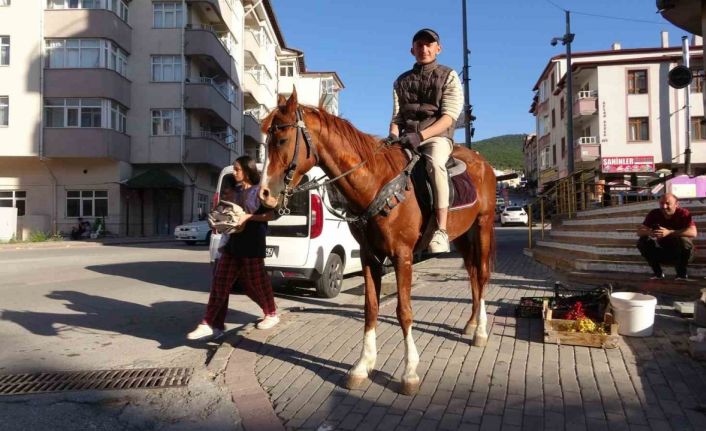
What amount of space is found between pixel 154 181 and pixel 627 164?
32.9m

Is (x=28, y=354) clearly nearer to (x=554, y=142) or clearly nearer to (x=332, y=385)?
(x=332, y=385)

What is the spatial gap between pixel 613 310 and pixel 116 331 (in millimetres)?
5741

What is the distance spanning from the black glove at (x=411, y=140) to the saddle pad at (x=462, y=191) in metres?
0.50

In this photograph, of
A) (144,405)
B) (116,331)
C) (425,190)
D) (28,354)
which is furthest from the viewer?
(116,331)

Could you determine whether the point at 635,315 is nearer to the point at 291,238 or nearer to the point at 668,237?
the point at 668,237

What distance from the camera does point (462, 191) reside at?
4805 millimetres

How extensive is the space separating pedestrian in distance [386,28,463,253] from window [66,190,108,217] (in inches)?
1220

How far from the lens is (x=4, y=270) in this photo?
12.9 meters

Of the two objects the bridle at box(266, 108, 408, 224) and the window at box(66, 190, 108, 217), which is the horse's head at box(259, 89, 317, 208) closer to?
the bridle at box(266, 108, 408, 224)

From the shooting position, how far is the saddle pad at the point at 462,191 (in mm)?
4633

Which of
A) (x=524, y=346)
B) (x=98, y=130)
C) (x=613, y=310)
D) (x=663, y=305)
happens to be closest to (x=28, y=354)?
(x=524, y=346)

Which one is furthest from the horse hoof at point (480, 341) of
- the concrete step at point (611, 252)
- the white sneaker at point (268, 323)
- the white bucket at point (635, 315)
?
the concrete step at point (611, 252)

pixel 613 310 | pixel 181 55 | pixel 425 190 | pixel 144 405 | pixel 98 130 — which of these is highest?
pixel 181 55

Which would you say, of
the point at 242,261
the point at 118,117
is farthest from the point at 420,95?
the point at 118,117
